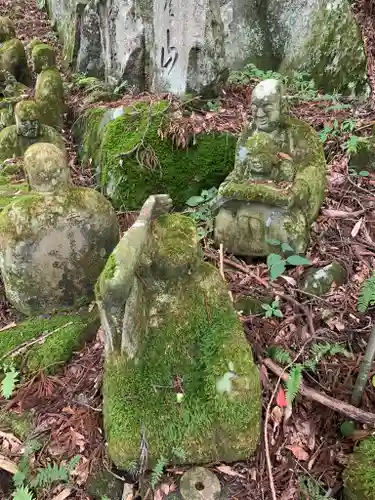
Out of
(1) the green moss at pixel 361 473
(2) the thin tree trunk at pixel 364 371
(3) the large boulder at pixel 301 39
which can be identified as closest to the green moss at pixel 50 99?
(3) the large boulder at pixel 301 39

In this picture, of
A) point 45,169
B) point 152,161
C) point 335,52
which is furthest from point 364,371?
point 335,52

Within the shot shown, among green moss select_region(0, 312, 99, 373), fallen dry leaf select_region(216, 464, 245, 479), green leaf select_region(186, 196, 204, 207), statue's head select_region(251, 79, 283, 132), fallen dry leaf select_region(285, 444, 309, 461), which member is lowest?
fallen dry leaf select_region(285, 444, 309, 461)

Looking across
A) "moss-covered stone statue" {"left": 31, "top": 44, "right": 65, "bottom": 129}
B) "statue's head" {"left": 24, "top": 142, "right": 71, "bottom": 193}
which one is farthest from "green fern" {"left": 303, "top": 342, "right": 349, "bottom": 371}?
"moss-covered stone statue" {"left": 31, "top": 44, "right": 65, "bottom": 129}

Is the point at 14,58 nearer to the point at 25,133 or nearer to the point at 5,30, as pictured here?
the point at 5,30

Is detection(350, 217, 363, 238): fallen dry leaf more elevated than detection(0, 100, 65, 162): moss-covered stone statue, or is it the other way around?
detection(0, 100, 65, 162): moss-covered stone statue

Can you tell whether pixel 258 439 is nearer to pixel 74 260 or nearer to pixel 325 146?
pixel 74 260

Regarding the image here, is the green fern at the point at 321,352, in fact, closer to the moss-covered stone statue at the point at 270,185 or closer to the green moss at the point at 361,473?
the green moss at the point at 361,473

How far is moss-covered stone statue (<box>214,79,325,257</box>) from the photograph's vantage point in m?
3.77

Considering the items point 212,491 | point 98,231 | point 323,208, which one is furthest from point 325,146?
point 212,491

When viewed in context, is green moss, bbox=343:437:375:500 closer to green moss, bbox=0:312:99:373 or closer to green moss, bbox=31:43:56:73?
green moss, bbox=0:312:99:373

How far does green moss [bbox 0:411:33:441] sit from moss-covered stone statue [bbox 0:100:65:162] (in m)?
3.54

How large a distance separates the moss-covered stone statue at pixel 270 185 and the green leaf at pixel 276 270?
255 millimetres

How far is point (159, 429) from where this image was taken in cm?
255

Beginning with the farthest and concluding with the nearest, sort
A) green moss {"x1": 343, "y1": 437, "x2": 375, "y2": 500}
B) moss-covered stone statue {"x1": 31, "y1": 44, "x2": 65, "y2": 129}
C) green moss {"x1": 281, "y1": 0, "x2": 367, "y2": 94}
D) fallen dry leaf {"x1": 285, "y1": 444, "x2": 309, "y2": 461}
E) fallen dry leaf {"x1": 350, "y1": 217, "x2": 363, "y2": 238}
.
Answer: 1. moss-covered stone statue {"x1": 31, "y1": 44, "x2": 65, "y2": 129}
2. green moss {"x1": 281, "y1": 0, "x2": 367, "y2": 94}
3. fallen dry leaf {"x1": 350, "y1": 217, "x2": 363, "y2": 238}
4. fallen dry leaf {"x1": 285, "y1": 444, "x2": 309, "y2": 461}
5. green moss {"x1": 343, "y1": 437, "x2": 375, "y2": 500}
